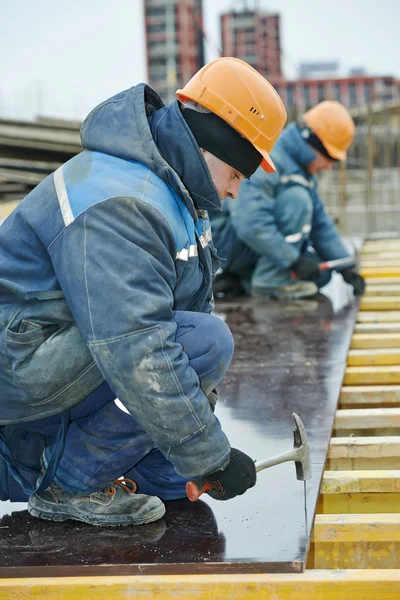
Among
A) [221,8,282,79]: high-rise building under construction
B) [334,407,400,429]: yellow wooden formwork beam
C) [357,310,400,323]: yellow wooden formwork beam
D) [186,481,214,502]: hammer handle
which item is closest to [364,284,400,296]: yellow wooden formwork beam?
[357,310,400,323]: yellow wooden formwork beam

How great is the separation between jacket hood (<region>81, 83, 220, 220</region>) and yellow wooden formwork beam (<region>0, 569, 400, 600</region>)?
103 cm

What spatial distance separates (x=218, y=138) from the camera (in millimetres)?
2508

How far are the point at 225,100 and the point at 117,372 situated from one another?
862mm

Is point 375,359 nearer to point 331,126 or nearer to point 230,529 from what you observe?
point 331,126

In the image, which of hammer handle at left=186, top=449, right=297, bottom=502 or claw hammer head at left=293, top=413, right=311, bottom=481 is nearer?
hammer handle at left=186, top=449, right=297, bottom=502

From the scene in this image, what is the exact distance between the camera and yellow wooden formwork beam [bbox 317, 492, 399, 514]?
9.73 feet

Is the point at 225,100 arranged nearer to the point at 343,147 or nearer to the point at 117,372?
the point at 117,372

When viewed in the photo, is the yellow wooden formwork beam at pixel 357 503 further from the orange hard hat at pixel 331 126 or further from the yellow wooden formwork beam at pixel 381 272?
the yellow wooden formwork beam at pixel 381 272

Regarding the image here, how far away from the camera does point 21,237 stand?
2416mm

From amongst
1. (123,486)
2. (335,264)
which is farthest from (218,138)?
(335,264)

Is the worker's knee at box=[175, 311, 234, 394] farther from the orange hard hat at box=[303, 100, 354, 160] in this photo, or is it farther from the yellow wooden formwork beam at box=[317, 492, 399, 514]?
the orange hard hat at box=[303, 100, 354, 160]

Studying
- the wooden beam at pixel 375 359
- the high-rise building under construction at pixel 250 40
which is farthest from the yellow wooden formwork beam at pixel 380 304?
the high-rise building under construction at pixel 250 40

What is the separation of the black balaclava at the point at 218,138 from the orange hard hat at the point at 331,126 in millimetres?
3283


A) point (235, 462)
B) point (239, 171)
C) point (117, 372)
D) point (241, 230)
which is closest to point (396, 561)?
point (235, 462)
